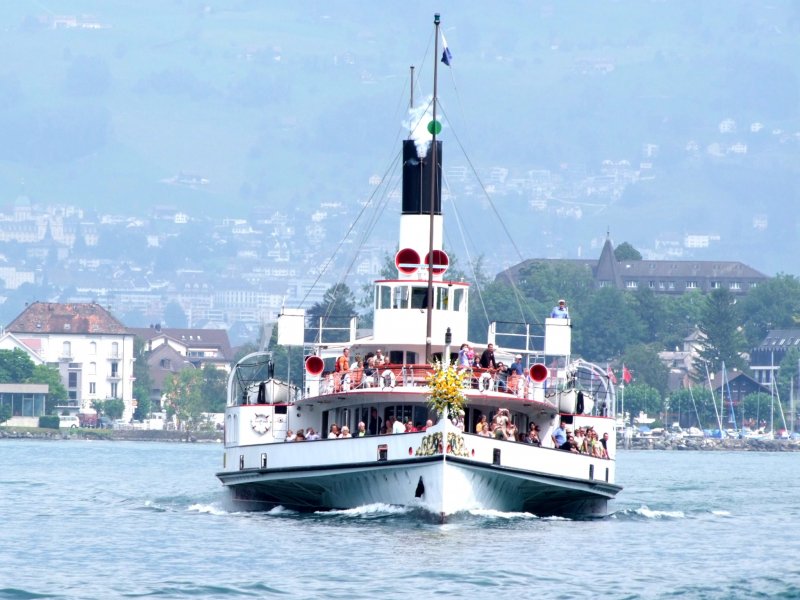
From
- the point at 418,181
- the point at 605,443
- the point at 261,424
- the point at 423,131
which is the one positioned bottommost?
the point at 605,443

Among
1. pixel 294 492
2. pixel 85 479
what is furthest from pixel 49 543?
pixel 85 479

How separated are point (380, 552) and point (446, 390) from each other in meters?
6.54

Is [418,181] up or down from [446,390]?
up

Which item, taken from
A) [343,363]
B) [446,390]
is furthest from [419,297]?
[446,390]

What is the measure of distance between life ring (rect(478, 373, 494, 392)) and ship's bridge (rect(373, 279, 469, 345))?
342cm

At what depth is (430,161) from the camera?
65.7m

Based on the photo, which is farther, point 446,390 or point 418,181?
point 418,181

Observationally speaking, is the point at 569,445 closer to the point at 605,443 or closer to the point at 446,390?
the point at 605,443

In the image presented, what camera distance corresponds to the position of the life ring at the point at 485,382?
60.8 meters

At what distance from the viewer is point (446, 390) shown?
186 ft

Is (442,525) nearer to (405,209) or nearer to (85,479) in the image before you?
(405,209)

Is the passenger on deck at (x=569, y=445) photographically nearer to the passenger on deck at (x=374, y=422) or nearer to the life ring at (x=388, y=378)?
the passenger on deck at (x=374, y=422)

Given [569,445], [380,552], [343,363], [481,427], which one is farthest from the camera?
[343,363]

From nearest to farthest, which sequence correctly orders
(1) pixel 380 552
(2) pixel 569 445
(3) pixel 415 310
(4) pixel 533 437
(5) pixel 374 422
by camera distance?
(1) pixel 380 552 < (5) pixel 374 422 < (4) pixel 533 437 < (2) pixel 569 445 < (3) pixel 415 310
